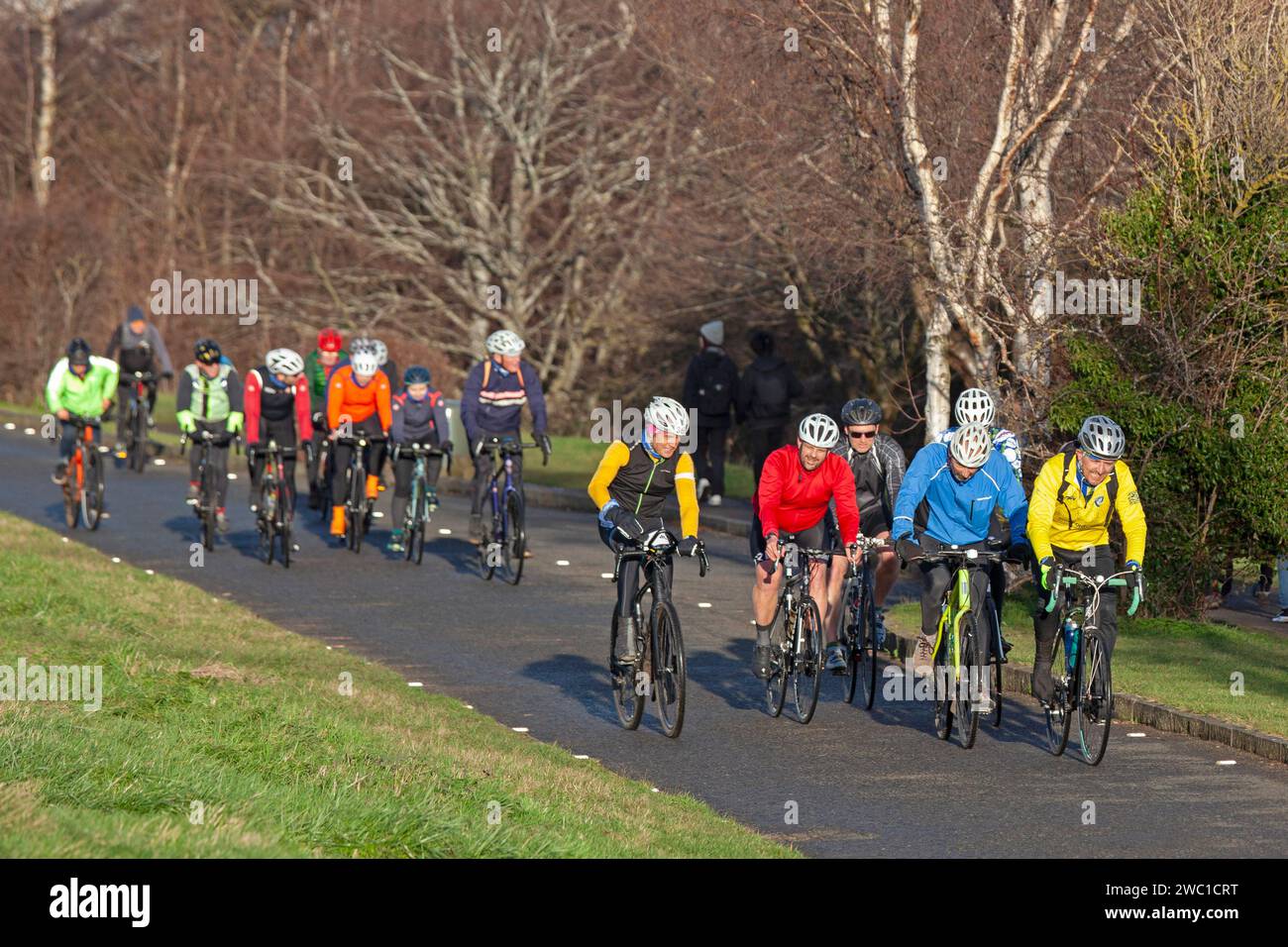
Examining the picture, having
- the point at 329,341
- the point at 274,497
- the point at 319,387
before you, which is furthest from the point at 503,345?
the point at 319,387

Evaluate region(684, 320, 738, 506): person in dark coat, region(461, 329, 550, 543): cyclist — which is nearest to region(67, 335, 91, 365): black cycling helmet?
region(461, 329, 550, 543): cyclist

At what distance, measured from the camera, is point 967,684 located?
1142 centimetres

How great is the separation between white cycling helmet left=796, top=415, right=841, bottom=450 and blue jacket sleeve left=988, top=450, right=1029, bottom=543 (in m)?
0.91

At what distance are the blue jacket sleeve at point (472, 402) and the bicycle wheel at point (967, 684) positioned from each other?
7.11 metres

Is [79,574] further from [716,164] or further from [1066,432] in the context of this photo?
[716,164]

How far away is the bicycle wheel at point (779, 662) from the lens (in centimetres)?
1213

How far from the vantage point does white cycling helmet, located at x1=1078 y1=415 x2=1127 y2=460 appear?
440 inches

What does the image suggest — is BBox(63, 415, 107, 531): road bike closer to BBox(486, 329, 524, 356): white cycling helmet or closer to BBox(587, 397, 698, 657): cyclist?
BBox(486, 329, 524, 356): white cycling helmet

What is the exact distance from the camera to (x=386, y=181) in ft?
122

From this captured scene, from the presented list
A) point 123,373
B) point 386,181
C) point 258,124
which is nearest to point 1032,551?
point 123,373

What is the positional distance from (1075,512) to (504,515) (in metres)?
7.31

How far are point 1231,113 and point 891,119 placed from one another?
11.5 feet

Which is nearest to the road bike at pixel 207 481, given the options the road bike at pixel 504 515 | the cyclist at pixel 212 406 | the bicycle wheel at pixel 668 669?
the cyclist at pixel 212 406

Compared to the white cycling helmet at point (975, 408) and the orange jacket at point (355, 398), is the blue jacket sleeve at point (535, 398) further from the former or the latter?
the white cycling helmet at point (975, 408)
